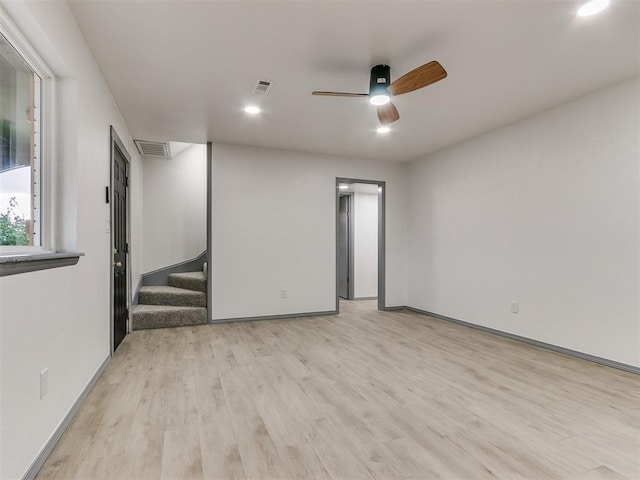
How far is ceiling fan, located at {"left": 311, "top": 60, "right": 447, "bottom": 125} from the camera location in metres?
2.28

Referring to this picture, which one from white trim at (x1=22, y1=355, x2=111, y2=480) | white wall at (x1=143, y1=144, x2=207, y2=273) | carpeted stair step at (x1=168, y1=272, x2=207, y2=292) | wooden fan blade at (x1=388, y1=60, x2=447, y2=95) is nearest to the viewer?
white trim at (x1=22, y1=355, x2=111, y2=480)

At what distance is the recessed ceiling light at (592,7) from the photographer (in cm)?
200

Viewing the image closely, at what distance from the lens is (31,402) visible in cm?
153

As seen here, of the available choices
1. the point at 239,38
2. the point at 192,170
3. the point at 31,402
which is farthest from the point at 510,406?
the point at 192,170

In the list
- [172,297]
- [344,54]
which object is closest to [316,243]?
[172,297]

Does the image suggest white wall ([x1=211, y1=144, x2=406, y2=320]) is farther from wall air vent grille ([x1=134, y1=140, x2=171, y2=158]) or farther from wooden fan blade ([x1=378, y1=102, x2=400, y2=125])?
wooden fan blade ([x1=378, y1=102, x2=400, y2=125])

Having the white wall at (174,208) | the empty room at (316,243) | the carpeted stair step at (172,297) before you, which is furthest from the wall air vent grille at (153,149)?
the carpeted stair step at (172,297)

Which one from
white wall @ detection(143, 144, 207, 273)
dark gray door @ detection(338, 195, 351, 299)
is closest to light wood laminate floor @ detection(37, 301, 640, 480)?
white wall @ detection(143, 144, 207, 273)

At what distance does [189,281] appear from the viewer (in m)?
4.99

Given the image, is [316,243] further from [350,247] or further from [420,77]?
[420,77]

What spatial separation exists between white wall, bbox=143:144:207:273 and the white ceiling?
73.4 inches

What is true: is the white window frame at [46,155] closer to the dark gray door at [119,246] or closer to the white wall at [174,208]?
the dark gray door at [119,246]

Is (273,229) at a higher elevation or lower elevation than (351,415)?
higher

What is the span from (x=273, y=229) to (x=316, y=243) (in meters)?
0.69
